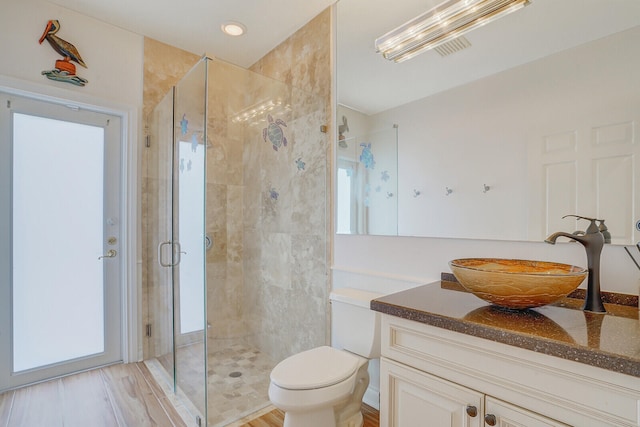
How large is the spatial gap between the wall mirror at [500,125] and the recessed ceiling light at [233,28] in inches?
35.6

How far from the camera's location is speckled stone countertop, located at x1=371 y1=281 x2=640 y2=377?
711 millimetres

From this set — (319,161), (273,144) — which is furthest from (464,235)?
(273,144)

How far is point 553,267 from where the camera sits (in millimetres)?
1186

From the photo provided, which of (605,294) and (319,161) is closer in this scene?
(605,294)

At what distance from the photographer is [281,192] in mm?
2523

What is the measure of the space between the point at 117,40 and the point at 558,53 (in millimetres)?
3027

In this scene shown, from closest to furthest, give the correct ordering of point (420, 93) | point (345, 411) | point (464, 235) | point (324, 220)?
point (464, 235) → point (345, 411) → point (420, 93) → point (324, 220)

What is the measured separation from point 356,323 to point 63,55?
2.83m

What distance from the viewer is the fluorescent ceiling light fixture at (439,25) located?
1.39 meters

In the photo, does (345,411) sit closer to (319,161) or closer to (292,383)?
(292,383)

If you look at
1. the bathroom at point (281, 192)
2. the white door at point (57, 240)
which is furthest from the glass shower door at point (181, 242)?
the white door at point (57, 240)

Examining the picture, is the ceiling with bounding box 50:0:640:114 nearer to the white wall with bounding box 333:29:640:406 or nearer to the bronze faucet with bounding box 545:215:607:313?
the white wall with bounding box 333:29:640:406

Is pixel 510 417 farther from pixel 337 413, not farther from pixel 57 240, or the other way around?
pixel 57 240

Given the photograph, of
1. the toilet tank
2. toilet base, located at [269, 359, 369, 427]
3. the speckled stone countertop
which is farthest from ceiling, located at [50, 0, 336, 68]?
toilet base, located at [269, 359, 369, 427]
